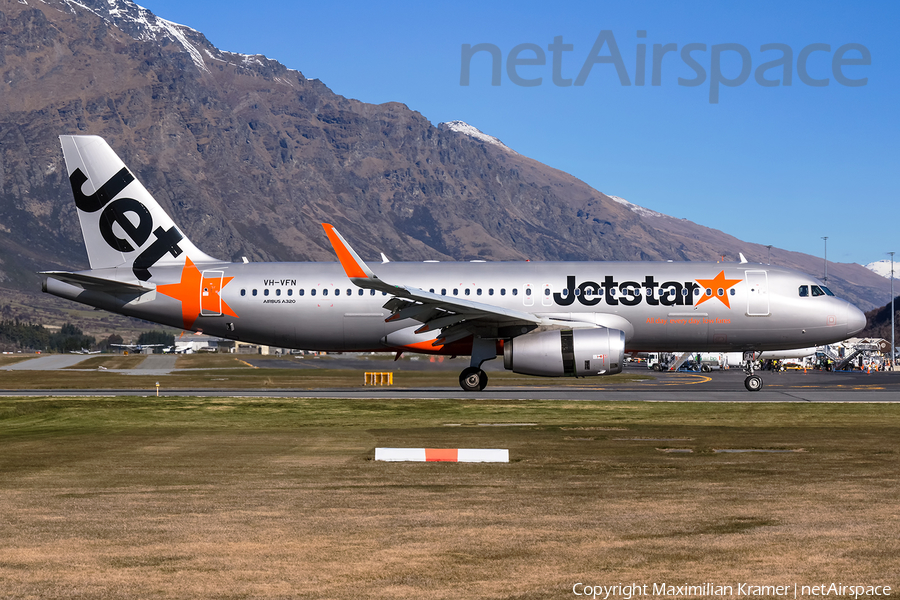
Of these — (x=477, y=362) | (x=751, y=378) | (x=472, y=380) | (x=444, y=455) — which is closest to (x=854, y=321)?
(x=751, y=378)

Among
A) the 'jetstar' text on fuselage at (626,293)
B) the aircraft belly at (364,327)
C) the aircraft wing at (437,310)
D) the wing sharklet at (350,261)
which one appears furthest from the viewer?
the aircraft belly at (364,327)

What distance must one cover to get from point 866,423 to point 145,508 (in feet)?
69.0

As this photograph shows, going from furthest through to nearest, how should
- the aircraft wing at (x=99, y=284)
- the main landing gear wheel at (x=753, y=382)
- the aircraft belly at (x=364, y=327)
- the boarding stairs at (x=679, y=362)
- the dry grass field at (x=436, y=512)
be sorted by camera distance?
the boarding stairs at (x=679, y=362), the main landing gear wheel at (x=753, y=382), the aircraft belly at (x=364, y=327), the aircraft wing at (x=99, y=284), the dry grass field at (x=436, y=512)

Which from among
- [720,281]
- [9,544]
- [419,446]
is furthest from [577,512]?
[720,281]

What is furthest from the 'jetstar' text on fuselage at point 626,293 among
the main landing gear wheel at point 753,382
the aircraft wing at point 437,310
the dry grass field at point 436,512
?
the dry grass field at point 436,512

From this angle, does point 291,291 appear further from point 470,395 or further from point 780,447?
point 780,447

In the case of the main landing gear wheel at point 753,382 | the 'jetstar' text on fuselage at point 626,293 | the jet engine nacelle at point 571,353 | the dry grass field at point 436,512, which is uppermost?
the 'jetstar' text on fuselage at point 626,293

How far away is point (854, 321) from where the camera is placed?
38562 mm

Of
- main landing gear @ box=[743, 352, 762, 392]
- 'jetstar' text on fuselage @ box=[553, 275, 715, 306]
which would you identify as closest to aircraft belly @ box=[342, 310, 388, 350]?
'jetstar' text on fuselage @ box=[553, 275, 715, 306]

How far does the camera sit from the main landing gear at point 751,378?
4038 cm

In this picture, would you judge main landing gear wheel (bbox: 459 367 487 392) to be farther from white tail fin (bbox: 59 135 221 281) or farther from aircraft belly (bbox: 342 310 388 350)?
white tail fin (bbox: 59 135 221 281)

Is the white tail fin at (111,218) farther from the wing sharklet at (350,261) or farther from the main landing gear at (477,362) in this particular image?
the main landing gear at (477,362)

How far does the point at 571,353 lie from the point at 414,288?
6.75m

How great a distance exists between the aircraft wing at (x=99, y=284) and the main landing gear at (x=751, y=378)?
24987 mm
